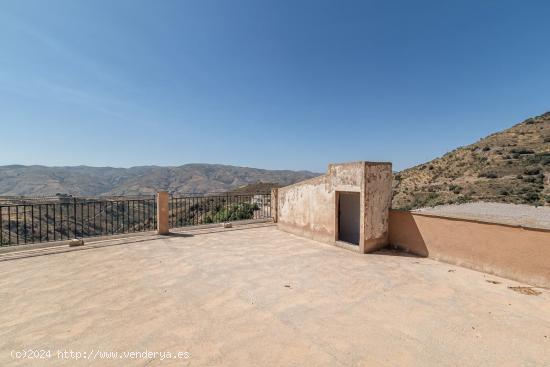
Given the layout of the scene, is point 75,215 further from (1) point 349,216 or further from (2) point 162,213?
(1) point 349,216

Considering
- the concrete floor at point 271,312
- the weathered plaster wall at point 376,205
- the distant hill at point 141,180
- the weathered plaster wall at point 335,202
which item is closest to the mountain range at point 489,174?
the weathered plaster wall at point 335,202

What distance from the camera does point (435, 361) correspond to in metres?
2.88

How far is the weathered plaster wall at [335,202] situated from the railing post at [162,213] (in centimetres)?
415

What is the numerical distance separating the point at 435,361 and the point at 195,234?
307 inches

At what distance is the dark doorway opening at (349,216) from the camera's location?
9.15 meters

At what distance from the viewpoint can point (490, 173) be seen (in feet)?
110

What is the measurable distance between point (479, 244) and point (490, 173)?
35.8 m

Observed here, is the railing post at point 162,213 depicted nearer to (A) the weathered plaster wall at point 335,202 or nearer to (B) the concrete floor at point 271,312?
(B) the concrete floor at point 271,312

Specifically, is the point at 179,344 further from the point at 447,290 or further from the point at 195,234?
the point at 195,234

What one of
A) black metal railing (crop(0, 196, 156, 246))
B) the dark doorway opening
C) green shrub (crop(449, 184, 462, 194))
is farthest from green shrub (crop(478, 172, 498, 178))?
black metal railing (crop(0, 196, 156, 246))

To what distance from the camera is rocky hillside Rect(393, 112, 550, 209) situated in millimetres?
27828

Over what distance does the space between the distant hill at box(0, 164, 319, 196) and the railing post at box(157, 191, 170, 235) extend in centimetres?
9820

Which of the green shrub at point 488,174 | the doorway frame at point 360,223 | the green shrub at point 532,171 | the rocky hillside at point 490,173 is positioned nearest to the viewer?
the doorway frame at point 360,223

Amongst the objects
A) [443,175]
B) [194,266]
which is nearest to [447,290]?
[194,266]
